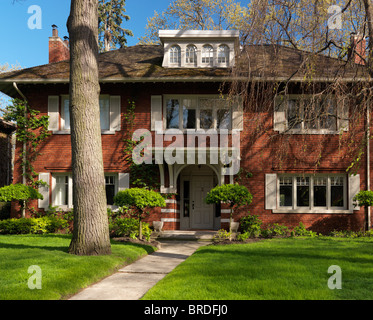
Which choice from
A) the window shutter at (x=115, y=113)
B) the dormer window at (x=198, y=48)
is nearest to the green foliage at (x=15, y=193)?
the window shutter at (x=115, y=113)

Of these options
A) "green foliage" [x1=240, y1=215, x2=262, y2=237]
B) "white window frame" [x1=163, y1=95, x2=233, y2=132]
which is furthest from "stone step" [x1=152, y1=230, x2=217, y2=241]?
"white window frame" [x1=163, y1=95, x2=233, y2=132]

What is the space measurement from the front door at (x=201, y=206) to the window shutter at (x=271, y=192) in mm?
2701

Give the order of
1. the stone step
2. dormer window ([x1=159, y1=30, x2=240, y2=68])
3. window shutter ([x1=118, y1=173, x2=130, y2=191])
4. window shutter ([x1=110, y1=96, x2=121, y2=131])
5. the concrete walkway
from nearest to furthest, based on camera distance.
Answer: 1. the concrete walkway
2. the stone step
3. window shutter ([x1=118, y1=173, x2=130, y2=191])
4. window shutter ([x1=110, y1=96, x2=121, y2=131])
5. dormer window ([x1=159, y1=30, x2=240, y2=68])

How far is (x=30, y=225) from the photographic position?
1377 cm

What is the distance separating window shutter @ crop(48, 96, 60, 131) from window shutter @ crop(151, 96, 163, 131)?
3733mm

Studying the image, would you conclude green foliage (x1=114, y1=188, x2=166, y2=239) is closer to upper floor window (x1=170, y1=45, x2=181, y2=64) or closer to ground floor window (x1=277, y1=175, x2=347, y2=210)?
ground floor window (x1=277, y1=175, x2=347, y2=210)

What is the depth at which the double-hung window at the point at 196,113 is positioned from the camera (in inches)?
592

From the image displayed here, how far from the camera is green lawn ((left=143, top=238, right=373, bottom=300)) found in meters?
5.20

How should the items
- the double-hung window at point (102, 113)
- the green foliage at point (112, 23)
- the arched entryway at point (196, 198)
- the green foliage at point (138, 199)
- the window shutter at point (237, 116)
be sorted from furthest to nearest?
1. the green foliage at point (112, 23)
2. the arched entryway at point (196, 198)
3. the double-hung window at point (102, 113)
4. the window shutter at point (237, 116)
5. the green foliage at point (138, 199)

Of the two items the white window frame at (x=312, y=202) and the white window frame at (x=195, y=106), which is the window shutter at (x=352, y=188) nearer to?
the white window frame at (x=312, y=202)
